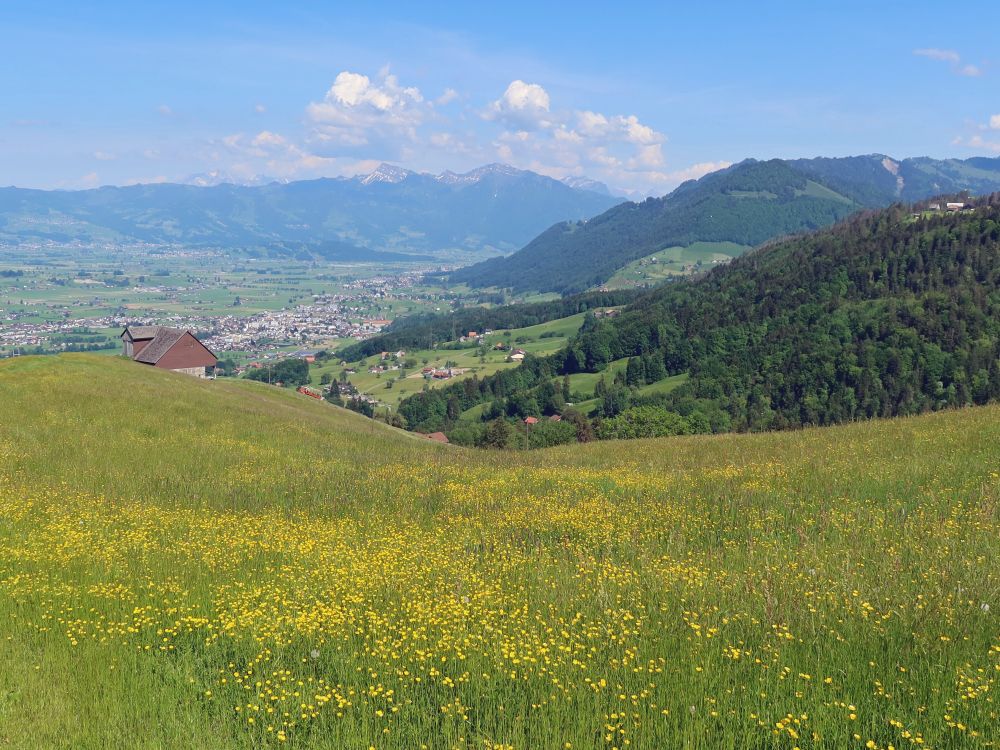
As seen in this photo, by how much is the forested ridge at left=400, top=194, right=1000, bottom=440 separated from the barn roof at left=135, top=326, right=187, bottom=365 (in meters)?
70.6

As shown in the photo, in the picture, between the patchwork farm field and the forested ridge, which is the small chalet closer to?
the patchwork farm field

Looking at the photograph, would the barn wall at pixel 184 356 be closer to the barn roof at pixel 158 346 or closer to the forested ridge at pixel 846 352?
the barn roof at pixel 158 346

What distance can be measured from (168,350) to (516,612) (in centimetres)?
7393

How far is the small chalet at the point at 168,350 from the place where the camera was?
72.7 meters

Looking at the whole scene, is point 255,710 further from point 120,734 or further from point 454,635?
point 454,635

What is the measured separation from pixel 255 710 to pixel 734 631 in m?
6.13

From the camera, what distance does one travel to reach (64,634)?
9.27 m

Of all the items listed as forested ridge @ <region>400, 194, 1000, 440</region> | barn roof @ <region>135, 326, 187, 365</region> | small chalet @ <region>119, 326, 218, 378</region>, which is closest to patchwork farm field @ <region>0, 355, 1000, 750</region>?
small chalet @ <region>119, 326, 218, 378</region>

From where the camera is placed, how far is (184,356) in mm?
73750

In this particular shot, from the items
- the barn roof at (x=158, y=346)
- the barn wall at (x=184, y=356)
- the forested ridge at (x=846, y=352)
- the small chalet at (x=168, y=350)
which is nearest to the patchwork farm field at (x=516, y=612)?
the barn wall at (x=184, y=356)

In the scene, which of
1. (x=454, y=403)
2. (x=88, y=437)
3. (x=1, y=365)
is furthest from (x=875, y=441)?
(x=454, y=403)

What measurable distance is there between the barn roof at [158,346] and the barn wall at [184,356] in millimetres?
487

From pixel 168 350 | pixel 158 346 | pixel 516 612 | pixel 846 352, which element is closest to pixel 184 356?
pixel 168 350

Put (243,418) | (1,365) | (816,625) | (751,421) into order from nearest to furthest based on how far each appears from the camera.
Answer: (816,625) → (243,418) → (1,365) → (751,421)
